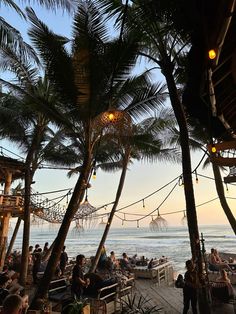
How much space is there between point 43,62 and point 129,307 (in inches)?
217

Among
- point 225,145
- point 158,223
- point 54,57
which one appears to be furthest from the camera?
point 158,223

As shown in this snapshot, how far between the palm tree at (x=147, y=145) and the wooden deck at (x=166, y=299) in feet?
7.39

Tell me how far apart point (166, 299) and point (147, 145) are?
599cm

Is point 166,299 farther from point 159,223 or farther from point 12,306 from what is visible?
point 12,306

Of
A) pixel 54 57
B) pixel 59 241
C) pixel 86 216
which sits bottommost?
pixel 59 241

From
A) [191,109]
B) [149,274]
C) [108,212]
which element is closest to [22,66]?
[191,109]

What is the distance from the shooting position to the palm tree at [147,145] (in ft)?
36.3

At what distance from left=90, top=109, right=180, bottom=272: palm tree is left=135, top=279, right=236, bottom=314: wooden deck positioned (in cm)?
225

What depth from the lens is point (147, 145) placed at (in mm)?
11406

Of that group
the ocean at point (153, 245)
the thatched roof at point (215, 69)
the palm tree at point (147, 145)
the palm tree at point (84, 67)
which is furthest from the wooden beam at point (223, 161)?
the ocean at point (153, 245)

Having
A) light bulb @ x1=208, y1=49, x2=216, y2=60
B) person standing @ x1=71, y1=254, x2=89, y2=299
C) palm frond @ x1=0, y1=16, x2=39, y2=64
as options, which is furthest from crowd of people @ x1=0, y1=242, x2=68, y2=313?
palm frond @ x1=0, y1=16, x2=39, y2=64

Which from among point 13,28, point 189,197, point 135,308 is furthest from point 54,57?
point 135,308

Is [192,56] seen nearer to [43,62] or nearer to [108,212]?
[43,62]

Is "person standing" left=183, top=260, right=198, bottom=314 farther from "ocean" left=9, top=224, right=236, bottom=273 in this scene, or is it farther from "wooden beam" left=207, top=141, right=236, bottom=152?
"ocean" left=9, top=224, right=236, bottom=273
